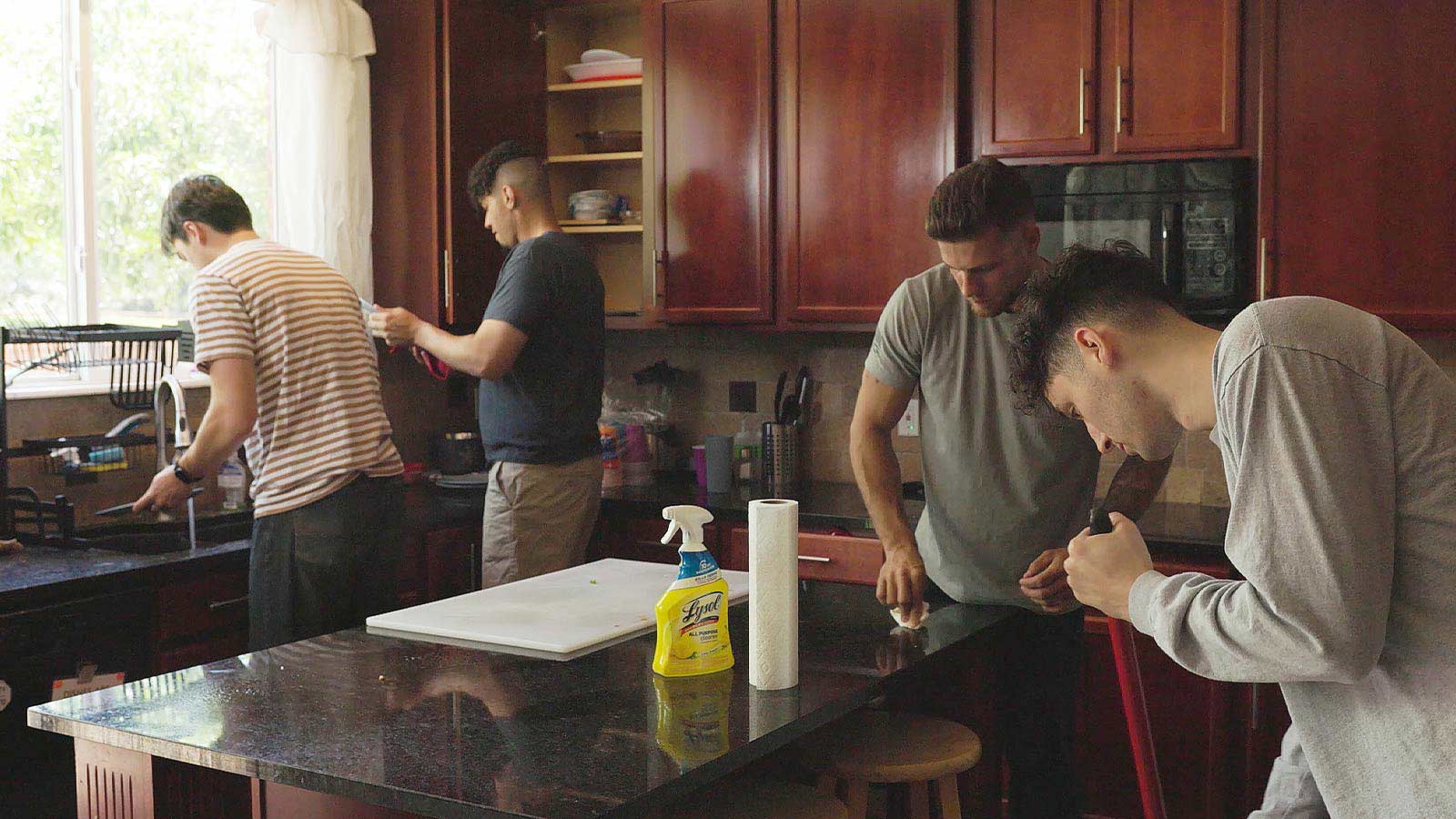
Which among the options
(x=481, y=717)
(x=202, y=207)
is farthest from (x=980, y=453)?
(x=202, y=207)

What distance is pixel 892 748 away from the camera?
2037 mm

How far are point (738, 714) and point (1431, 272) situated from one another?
2344 mm

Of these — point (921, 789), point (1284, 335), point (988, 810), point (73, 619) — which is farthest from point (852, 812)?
point (73, 619)

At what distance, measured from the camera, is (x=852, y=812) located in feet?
6.57

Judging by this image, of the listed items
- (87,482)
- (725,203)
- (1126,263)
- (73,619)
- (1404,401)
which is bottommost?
(73,619)

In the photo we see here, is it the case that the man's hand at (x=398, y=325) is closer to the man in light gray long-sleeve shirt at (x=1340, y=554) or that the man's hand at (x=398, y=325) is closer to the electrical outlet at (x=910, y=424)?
the electrical outlet at (x=910, y=424)

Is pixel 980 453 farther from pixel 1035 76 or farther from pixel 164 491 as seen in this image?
pixel 164 491

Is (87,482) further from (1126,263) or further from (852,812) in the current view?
(1126,263)

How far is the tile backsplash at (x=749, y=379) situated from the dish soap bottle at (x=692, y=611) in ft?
7.29

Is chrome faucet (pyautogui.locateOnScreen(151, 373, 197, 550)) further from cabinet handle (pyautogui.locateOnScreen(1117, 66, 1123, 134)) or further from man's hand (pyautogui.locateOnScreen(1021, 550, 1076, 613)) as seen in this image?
cabinet handle (pyautogui.locateOnScreen(1117, 66, 1123, 134))

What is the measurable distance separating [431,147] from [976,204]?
7.08 ft

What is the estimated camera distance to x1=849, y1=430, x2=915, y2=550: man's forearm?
2.42 meters

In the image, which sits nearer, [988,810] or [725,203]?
[988,810]

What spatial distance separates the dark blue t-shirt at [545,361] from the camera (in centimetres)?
309
